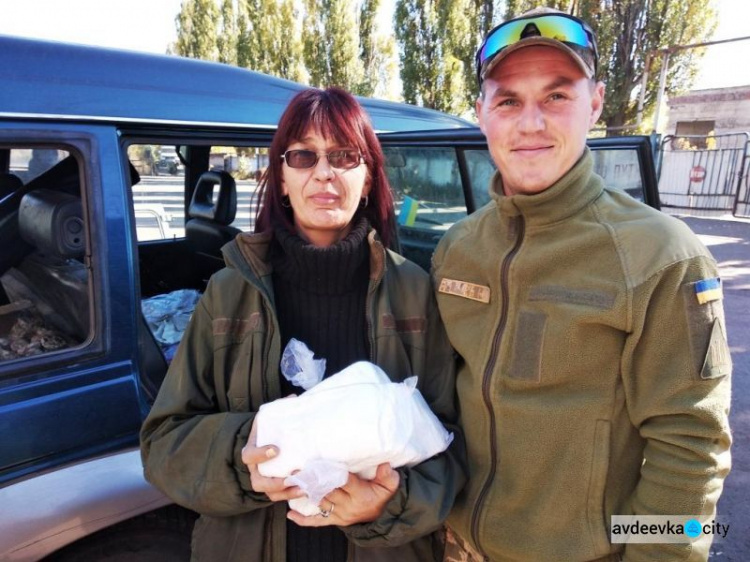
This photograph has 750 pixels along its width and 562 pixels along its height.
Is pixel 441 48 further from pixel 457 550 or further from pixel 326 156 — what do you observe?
pixel 457 550

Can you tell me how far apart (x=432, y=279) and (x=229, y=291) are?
1.72ft

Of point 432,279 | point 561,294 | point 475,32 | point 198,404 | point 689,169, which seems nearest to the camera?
point 561,294

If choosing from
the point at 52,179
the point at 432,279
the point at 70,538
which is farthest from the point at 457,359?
the point at 52,179

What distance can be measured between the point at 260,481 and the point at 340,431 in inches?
9.3

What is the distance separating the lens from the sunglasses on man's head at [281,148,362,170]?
1.34 metres

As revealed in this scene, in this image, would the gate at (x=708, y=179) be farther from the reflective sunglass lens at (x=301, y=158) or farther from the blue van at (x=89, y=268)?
the reflective sunglass lens at (x=301, y=158)

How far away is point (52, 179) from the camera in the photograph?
6.28 ft

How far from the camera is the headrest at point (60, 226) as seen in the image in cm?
173

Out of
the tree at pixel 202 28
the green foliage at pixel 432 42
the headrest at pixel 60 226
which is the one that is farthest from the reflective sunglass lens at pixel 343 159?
the tree at pixel 202 28

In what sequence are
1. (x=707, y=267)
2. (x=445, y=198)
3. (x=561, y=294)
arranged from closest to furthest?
(x=707, y=267) → (x=561, y=294) → (x=445, y=198)

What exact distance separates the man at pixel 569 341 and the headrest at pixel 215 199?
2236mm

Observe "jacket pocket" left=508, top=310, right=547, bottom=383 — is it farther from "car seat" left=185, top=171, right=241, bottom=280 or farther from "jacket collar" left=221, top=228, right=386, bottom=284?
"car seat" left=185, top=171, right=241, bottom=280

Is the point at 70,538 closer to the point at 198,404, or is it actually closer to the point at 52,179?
the point at 198,404

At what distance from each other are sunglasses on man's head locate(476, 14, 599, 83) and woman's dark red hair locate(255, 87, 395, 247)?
37 cm
